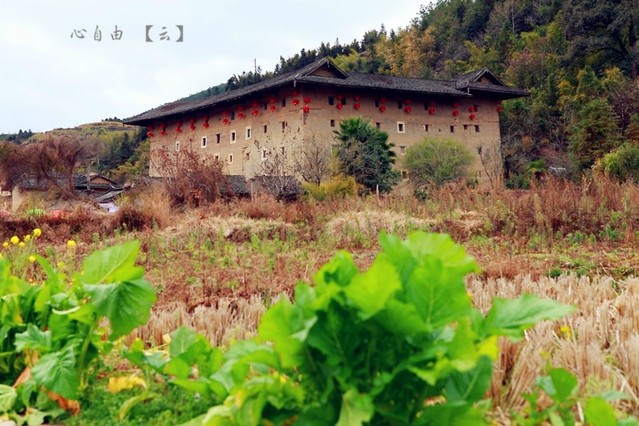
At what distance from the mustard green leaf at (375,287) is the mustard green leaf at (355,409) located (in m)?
0.17

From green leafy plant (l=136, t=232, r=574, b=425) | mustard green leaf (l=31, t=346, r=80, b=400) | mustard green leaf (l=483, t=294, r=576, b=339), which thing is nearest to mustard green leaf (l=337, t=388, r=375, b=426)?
green leafy plant (l=136, t=232, r=574, b=425)

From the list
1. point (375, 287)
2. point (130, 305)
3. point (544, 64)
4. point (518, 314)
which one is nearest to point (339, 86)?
point (544, 64)

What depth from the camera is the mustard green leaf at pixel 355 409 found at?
1.23 metres

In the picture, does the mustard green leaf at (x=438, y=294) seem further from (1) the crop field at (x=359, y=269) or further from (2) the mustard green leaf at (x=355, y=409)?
(2) the mustard green leaf at (x=355, y=409)

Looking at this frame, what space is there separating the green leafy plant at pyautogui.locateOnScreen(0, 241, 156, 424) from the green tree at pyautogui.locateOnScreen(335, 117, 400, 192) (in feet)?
72.0

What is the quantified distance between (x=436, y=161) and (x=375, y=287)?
28.3 m

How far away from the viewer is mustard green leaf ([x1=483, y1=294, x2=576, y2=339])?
1381 millimetres

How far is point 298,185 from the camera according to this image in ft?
68.5

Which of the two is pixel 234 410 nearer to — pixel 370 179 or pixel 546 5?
pixel 370 179

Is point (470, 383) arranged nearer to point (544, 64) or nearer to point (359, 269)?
point (359, 269)

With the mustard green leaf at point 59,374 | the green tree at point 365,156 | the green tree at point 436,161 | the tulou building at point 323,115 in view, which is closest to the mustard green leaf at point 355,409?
the mustard green leaf at point 59,374

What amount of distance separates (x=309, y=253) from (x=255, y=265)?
1.24 metres

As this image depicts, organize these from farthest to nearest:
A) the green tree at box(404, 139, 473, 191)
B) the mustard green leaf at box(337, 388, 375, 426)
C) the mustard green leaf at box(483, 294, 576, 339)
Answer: the green tree at box(404, 139, 473, 191) < the mustard green leaf at box(483, 294, 576, 339) < the mustard green leaf at box(337, 388, 375, 426)

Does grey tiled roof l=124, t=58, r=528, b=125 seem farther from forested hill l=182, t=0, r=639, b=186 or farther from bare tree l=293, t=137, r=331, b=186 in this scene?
forested hill l=182, t=0, r=639, b=186
